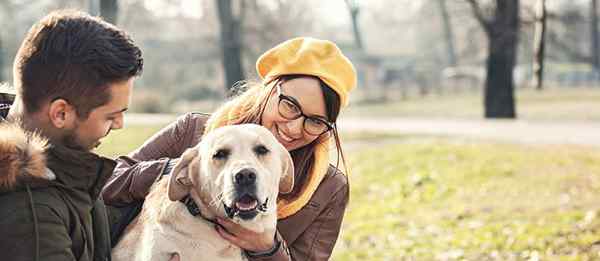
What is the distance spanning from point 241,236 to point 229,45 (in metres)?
27.6

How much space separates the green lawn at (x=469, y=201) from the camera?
8.16 meters

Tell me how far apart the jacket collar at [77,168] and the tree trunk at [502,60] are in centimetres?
1910

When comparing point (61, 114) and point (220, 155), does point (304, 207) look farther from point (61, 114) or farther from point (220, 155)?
point (61, 114)

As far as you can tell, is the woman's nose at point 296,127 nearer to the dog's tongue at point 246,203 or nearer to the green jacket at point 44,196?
the dog's tongue at point 246,203

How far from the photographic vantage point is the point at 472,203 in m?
10.6

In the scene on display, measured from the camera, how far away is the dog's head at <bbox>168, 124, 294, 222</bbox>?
318cm

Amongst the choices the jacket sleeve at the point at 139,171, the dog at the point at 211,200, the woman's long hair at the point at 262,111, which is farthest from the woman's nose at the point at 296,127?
the jacket sleeve at the point at 139,171

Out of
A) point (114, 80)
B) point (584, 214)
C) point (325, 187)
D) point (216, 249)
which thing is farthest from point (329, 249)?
point (584, 214)

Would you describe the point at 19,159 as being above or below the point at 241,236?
above

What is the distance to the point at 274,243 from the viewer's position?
3533 millimetres

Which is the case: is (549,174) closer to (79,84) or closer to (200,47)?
(79,84)

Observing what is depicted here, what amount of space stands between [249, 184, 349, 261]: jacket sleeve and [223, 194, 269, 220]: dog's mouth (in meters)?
0.81

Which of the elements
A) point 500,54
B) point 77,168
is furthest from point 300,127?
point 500,54

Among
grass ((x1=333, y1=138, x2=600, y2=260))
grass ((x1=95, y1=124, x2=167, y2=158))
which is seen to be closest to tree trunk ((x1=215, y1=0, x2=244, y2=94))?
grass ((x1=95, y1=124, x2=167, y2=158))
